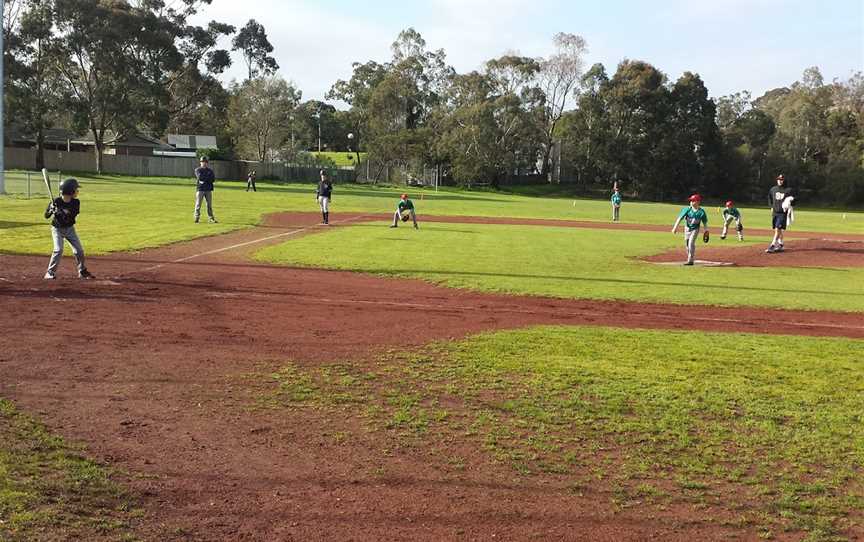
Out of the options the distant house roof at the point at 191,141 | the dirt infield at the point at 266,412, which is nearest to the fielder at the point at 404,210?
the dirt infield at the point at 266,412

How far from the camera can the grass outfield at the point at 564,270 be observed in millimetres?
15266

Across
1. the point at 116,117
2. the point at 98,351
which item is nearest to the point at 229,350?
the point at 98,351

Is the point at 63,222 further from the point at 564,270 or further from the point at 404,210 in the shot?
the point at 404,210

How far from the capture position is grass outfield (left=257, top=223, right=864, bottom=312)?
15266 mm

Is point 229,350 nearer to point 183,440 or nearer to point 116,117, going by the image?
point 183,440

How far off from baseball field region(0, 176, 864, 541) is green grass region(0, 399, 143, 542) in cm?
2

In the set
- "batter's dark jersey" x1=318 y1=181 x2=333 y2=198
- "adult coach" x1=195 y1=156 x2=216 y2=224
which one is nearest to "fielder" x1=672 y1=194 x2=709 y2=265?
"batter's dark jersey" x1=318 y1=181 x2=333 y2=198

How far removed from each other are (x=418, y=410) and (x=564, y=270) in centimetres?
1212

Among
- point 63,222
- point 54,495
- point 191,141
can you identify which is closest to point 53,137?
point 191,141

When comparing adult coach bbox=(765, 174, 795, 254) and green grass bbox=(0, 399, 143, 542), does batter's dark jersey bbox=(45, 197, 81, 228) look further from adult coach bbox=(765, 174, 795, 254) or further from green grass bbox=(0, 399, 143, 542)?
adult coach bbox=(765, 174, 795, 254)

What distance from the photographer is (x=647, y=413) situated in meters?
7.18

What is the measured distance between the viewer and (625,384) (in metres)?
8.09

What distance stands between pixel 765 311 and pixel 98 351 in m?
11.3

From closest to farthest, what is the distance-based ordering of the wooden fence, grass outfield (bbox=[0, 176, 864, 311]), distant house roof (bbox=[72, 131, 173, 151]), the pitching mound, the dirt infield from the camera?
1. the dirt infield
2. grass outfield (bbox=[0, 176, 864, 311])
3. the pitching mound
4. the wooden fence
5. distant house roof (bbox=[72, 131, 173, 151])
